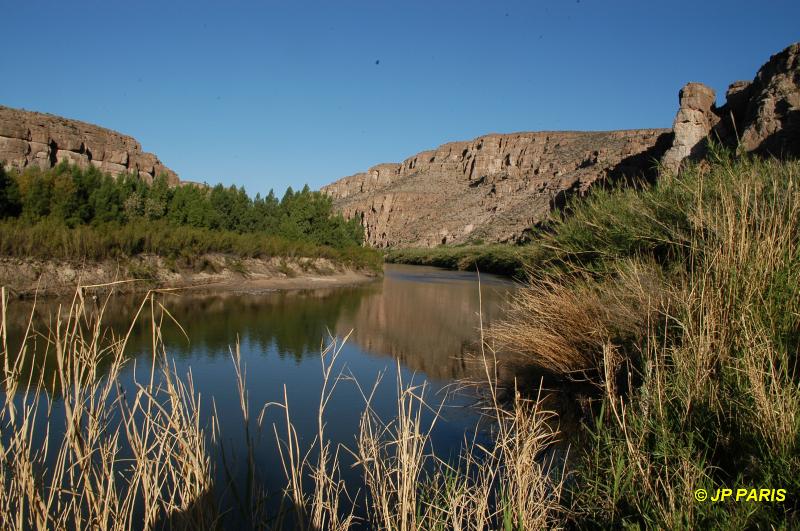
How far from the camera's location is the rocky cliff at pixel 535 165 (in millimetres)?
30406

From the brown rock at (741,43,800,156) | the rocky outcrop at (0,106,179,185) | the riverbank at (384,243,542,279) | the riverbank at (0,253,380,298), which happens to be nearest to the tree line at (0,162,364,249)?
the riverbank at (0,253,380,298)

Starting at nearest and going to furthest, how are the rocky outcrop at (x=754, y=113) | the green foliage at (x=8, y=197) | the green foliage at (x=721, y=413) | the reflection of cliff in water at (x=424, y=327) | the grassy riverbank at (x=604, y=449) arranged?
the grassy riverbank at (x=604, y=449), the green foliage at (x=721, y=413), the reflection of cliff in water at (x=424, y=327), the green foliage at (x=8, y=197), the rocky outcrop at (x=754, y=113)

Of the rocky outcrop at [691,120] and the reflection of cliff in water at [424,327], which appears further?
the rocky outcrop at [691,120]

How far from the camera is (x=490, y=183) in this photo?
90.1m

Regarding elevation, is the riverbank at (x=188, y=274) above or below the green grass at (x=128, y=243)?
below

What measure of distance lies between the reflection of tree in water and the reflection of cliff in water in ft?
2.93

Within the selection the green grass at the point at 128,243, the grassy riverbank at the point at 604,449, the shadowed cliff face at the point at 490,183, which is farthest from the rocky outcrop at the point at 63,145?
the grassy riverbank at the point at 604,449

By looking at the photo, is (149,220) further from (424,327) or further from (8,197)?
(424,327)

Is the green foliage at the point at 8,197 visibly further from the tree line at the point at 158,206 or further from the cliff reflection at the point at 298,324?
the cliff reflection at the point at 298,324

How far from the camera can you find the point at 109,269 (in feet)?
63.1

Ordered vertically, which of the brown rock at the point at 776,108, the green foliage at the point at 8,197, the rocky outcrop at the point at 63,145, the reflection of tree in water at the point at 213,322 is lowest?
the reflection of tree in water at the point at 213,322

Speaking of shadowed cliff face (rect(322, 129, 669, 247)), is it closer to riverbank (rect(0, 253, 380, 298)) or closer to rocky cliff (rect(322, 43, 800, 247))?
rocky cliff (rect(322, 43, 800, 247))

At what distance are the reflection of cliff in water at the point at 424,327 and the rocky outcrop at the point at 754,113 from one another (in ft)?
36.4

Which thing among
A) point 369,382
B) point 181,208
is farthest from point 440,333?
point 181,208
